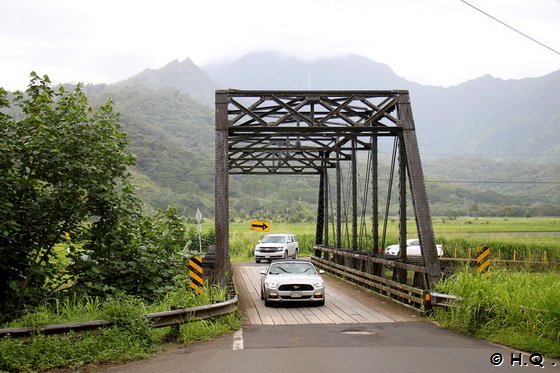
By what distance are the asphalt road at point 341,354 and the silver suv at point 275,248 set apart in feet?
79.0

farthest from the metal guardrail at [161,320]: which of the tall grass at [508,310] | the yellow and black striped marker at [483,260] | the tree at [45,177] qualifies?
the yellow and black striped marker at [483,260]

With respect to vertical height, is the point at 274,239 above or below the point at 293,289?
above

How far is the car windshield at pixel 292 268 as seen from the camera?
16844 millimetres

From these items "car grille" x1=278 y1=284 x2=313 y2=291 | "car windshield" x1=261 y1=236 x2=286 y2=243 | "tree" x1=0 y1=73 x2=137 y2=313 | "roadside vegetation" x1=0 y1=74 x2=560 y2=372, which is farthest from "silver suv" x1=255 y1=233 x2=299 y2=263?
"tree" x1=0 y1=73 x2=137 y2=313

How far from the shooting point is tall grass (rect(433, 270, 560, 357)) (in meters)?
9.76

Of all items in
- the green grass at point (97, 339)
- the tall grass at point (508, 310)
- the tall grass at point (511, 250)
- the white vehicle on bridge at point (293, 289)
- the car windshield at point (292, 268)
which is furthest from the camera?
the tall grass at point (511, 250)

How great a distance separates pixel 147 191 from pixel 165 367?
231 ft

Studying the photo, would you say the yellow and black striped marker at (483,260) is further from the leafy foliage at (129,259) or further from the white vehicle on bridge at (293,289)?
the leafy foliage at (129,259)

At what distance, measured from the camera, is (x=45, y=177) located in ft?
42.7

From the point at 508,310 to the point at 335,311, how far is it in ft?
16.0

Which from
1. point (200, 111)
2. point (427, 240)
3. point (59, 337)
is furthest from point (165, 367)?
point (200, 111)

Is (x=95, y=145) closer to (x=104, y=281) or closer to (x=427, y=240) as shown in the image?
(x=104, y=281)

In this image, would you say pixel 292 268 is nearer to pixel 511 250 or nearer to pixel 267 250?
pixel 267 250

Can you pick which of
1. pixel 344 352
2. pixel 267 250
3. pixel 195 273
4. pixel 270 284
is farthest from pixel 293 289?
pixel 267 250
